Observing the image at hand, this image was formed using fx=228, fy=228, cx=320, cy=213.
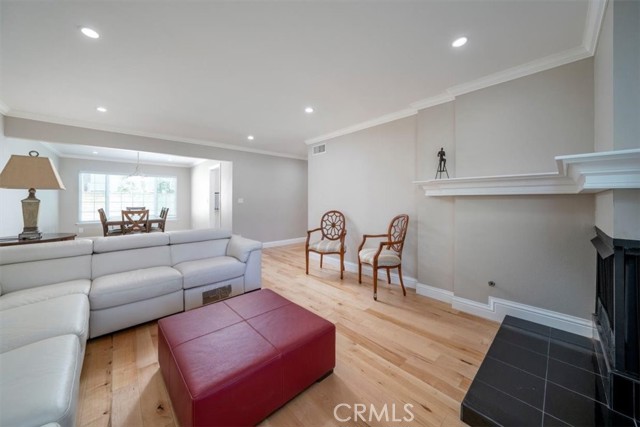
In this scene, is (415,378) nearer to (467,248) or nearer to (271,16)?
(467,248)

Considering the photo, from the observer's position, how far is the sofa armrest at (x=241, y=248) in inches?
113

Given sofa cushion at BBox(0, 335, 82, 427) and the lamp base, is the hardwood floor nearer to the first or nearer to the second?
sofa cushion at BBox(0, 335, 82, 427)

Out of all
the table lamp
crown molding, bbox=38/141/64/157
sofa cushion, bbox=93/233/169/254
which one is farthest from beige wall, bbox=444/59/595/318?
crown molding, bbox=38/141/64/157

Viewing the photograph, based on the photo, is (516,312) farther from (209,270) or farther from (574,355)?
(209,270)

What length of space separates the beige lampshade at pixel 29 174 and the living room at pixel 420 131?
84 centimetres

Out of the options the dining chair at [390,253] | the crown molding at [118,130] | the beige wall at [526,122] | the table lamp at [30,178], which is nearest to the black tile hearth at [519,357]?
the dining chair at [390,253]

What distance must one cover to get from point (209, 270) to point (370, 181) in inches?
103

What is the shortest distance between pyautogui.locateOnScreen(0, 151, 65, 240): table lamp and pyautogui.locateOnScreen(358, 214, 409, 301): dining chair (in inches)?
139

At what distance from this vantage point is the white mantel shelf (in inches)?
45.0

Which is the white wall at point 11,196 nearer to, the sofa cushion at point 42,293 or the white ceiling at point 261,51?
the white ceiling at point 261,51

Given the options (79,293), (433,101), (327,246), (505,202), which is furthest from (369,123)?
(79,293)

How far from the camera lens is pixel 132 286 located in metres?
2.07

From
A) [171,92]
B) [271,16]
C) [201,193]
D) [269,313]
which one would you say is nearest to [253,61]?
[271,16]

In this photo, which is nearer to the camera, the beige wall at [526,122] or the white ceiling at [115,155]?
the beige wall at [526,122]
